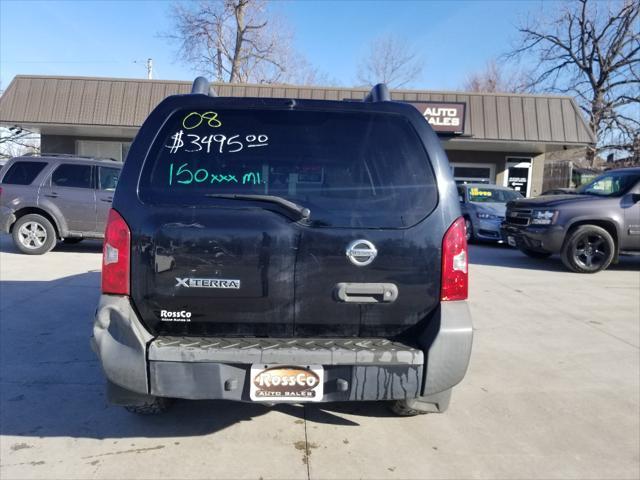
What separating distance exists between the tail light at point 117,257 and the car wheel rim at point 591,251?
325 inches

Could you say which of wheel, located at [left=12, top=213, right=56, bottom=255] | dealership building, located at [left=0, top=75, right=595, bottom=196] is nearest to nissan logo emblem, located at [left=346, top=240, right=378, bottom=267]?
wheel, located at [left=12, top=213, right=56, bottom=255]

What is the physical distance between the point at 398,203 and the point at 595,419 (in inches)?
90.9

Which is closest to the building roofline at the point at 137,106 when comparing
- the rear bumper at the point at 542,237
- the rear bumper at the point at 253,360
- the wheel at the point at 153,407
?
the rear bumper at the point at 542,237

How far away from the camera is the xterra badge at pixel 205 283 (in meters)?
2.41

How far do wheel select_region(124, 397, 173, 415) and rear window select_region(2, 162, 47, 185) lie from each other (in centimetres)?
755

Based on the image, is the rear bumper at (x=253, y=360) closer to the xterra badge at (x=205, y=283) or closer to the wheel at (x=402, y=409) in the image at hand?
the xterra badge at (x=205, y=283)

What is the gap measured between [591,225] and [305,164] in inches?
302

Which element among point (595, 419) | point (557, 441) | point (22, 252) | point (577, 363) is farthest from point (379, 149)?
point (22, 252)

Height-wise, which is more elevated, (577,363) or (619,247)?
(619,247)

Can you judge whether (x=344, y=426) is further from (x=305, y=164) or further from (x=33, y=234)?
(x=33, y=234)

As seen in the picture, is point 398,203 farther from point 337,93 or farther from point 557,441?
point 337,93

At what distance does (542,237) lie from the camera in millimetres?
8461

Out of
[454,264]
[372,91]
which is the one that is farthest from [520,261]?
[454,264]

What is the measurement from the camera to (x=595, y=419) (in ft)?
10.9
